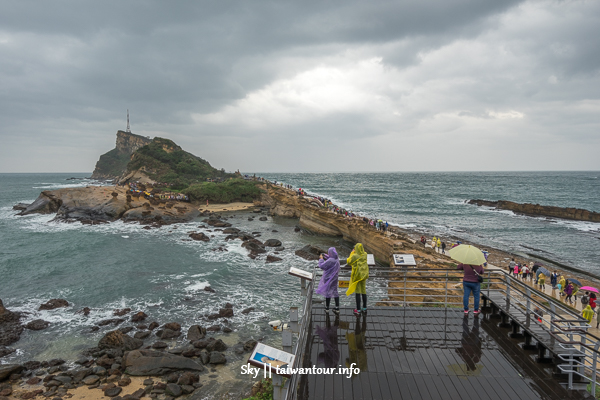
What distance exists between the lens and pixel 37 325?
1348 centimetres

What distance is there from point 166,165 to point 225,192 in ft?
109

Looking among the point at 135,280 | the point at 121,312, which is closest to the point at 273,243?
the point at 135,280

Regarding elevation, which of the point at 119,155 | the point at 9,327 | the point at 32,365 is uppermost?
the point at 119,155

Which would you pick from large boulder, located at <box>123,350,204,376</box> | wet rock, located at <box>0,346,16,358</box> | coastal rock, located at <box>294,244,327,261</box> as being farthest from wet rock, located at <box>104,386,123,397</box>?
coastal rock, located at <box>294,244,327,261</box>

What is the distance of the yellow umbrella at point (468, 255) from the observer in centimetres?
671

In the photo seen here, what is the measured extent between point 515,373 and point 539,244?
3299 cm

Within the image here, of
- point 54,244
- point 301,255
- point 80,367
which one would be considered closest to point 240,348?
point 80,367

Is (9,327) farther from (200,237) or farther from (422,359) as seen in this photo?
(422,359)

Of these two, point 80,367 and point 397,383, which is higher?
point 397,383

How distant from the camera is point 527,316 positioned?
21.1 feet

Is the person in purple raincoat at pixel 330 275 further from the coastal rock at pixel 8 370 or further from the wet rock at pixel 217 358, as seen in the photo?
the coastal rock at pixel 8 370

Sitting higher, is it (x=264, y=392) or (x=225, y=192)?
(x=225, y=192)

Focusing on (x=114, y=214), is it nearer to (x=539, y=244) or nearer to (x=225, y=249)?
(x=225, y=249)

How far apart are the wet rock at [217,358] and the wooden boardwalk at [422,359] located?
5312mm
